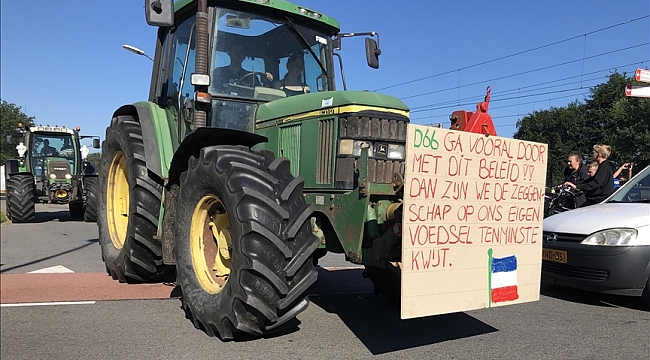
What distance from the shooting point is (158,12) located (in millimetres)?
4191

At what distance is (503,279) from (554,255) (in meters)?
2.26

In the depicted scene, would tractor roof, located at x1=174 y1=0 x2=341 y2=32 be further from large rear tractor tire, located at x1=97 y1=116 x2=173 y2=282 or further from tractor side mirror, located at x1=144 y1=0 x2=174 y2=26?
large rear tractor tire, located at x1=97 y1=116 x2=173 y2=282

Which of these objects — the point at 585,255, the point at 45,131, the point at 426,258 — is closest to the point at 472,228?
the point at 426,258

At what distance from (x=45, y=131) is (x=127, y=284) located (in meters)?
12.8

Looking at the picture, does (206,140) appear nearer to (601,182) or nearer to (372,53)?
(372,53)

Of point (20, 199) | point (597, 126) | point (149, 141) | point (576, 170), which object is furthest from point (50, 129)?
point (597, 126)

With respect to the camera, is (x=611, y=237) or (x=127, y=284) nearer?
(x=611, y=237)

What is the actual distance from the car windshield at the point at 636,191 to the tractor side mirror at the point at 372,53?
337cm

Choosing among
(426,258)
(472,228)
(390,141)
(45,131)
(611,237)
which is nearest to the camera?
(426,258)

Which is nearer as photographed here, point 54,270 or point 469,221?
point 469,221

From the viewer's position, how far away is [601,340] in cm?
411

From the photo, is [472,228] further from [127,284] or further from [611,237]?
[127,284]

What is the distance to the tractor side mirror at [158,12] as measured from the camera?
418 centimetres

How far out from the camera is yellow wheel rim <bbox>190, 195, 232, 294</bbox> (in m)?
4.11
